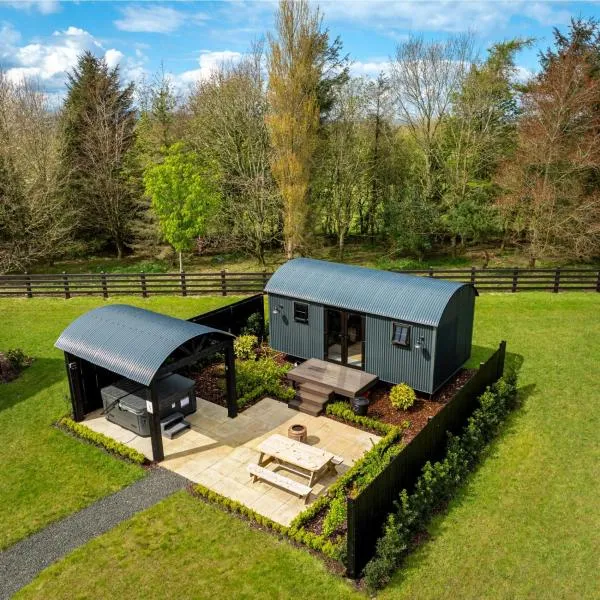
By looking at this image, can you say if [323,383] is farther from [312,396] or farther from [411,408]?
[411,408]

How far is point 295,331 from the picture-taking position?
16750 millimetres

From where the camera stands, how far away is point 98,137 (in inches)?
1282

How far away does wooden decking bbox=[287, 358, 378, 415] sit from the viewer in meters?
14.3

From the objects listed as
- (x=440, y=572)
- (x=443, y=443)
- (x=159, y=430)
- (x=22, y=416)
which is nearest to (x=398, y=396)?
(x=443, y=443)

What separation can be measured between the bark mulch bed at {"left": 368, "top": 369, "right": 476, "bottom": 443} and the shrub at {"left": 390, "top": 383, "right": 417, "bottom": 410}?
196mm

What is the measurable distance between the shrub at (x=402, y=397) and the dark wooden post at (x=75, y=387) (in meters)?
9.03

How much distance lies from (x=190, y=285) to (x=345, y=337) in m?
12.2

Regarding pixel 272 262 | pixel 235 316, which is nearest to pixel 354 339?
pixel 235 316

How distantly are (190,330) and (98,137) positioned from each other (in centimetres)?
2539

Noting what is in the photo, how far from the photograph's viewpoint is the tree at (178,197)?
27.2 meters

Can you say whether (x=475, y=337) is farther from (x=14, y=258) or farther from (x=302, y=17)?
(x=14, y=258)

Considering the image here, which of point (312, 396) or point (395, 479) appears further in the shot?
point (312, 396)

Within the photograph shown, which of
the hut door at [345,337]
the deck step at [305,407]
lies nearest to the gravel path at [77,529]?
the deck step at [305,407]

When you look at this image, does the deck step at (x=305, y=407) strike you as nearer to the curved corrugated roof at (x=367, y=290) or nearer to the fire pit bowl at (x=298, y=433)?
the fire pit bowl at (x=298, y=433)
